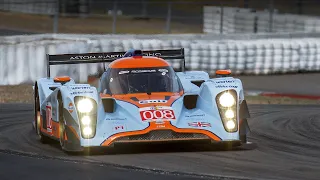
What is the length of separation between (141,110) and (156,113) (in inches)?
8.4

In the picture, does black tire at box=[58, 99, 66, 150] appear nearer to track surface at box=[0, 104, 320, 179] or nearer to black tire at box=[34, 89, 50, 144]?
track surface at box=[0, 104, 320, 179]

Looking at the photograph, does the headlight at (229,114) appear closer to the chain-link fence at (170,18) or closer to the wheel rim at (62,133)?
the wheel rim at (62,133)

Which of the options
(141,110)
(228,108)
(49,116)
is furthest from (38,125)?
(228,108)

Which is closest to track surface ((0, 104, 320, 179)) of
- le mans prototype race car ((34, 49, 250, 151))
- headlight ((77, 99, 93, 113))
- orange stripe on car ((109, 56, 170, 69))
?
le mans prototype race car ((34, 49, 250, 151))

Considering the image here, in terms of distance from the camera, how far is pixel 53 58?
14.7 meters

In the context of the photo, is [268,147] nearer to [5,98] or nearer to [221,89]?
[221,89]

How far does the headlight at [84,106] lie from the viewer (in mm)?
12000

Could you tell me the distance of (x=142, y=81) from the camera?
13.0m

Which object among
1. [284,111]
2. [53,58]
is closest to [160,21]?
[284,111]

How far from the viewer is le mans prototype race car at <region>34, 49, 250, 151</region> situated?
1176 cm

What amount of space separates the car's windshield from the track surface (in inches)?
34.1

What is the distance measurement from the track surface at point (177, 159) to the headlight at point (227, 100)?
63cm

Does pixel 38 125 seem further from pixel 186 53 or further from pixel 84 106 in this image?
pixel 186 53

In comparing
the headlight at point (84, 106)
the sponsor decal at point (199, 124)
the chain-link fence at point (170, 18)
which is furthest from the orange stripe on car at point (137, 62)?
the chain-link fence at point (170, 18)
